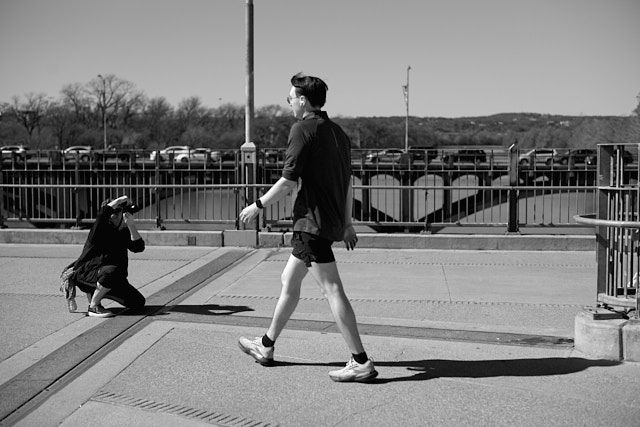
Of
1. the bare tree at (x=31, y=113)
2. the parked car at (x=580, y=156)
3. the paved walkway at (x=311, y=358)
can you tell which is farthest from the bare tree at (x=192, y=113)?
the paved walkway at (x=311, y=358)

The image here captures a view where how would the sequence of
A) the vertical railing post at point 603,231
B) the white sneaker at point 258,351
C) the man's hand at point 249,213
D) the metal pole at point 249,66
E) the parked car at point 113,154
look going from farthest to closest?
1. the parked car at point 113,154
2. the metal pole at point 249,66
3. the vertical railing post at point 603,231
4. the white sneaker at point 258,351
5. the man's hand at point 249,213

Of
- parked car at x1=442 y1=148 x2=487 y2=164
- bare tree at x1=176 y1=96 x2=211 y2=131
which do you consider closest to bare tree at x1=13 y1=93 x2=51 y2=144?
bare tree at x1=176 y1=96 x2=211 y2=131

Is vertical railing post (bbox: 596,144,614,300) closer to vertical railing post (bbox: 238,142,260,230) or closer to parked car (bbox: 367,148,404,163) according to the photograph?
vertical railing post (bbox: 238,142,260,230)

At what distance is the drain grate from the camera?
476 centimetres

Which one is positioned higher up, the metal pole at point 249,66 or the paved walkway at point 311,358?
the metal pole at point 249,66

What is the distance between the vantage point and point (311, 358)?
6.06 meters

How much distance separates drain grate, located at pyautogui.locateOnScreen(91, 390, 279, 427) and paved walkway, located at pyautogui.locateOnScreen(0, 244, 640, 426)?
1cm

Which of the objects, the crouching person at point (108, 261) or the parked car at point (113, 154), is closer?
the crouching person at point (108, 261)

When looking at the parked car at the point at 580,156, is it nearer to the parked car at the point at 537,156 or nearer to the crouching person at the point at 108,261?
the parked car at the point at 537,156

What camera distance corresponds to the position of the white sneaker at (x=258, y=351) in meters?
5.78

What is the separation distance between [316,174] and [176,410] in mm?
1782

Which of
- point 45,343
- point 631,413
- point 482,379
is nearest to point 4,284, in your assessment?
point 45,343

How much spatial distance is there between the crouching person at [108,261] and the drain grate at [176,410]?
236 cm

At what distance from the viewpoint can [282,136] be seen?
336 ft
